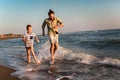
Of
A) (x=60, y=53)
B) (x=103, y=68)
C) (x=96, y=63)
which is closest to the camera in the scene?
(x=103, y=68)

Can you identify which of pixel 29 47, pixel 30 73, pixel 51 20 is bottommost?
pixel 30 73

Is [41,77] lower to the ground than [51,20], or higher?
lower

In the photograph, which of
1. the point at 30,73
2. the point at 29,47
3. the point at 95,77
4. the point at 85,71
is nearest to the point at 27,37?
the point at 29,47

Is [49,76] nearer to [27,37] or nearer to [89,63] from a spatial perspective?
[89,63]

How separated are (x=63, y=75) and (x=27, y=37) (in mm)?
3542

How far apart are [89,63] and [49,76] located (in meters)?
2.84

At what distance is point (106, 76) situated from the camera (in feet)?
22.9

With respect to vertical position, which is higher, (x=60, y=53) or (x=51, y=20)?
(x=51, y=20)

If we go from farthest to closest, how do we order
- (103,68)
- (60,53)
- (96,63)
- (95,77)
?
1. (60,53)
2. (96,63)
3. (103,68)
4. (95,77)

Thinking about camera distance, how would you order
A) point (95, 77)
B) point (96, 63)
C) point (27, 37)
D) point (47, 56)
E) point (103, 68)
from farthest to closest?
1. point (47, 56)
2. point (27, 37)
3. point (96, 63)
4. point (103, 68)
5. point (95, 77)

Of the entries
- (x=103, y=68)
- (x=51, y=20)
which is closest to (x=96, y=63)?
(x=103, y=68)

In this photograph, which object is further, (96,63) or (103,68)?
(96,63)

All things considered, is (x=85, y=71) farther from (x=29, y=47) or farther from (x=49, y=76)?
(x=29, y=47)

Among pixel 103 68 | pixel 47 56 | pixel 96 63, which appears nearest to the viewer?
pixel 103 68
